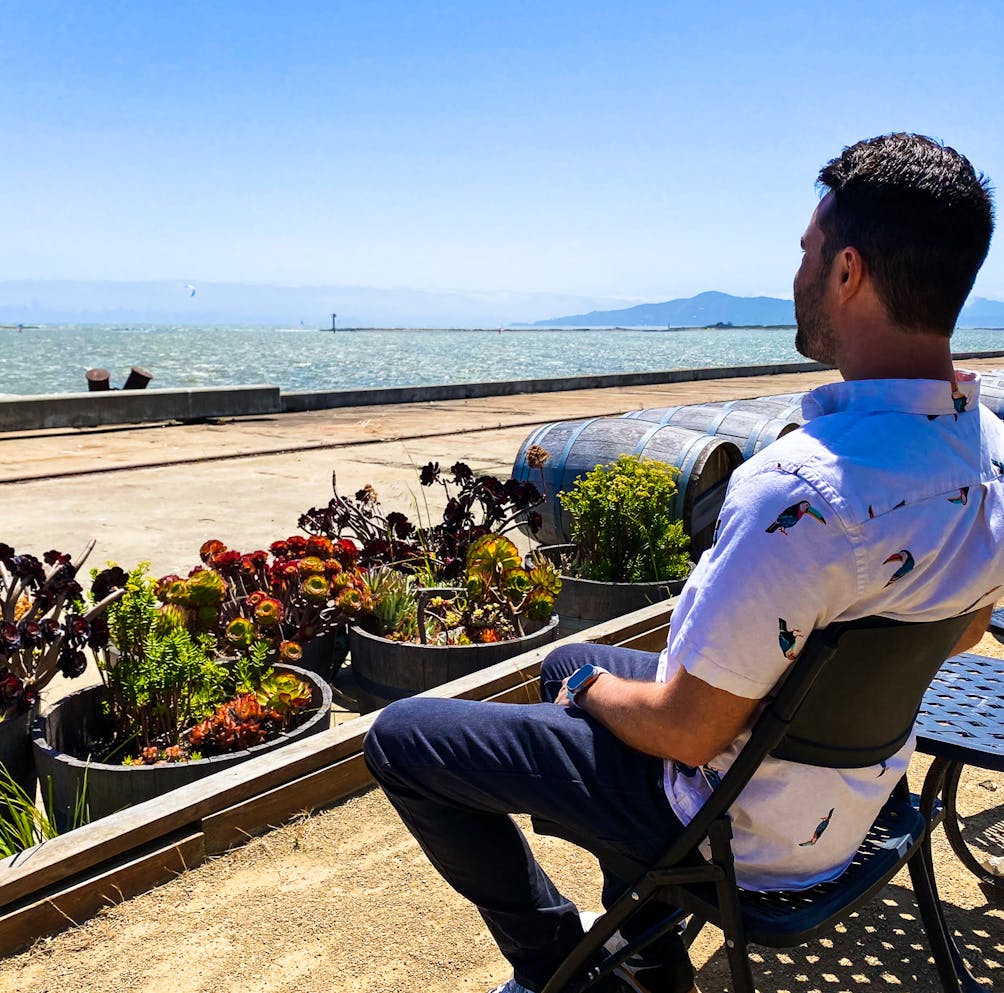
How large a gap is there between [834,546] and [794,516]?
0.25 feet

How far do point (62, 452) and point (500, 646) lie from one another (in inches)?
375

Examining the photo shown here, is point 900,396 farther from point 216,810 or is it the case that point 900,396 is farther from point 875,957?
point 216,810

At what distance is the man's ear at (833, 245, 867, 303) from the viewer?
169 centimetres

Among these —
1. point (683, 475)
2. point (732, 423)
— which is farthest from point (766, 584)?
point (732, 423)

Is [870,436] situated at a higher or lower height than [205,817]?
higher

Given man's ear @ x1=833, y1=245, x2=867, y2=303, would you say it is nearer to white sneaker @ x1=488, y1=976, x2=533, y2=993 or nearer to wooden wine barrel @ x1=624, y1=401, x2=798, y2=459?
white sneaker @ x1=488, y1=976, x2=533, y2=993

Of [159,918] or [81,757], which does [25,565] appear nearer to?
[81,757]

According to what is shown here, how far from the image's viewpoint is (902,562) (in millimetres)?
1613

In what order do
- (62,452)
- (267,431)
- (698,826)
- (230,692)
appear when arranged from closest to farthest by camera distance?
(698,826) → (230,692) → (62,452) → (267,431)

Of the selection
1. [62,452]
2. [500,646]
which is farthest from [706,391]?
[500,646]

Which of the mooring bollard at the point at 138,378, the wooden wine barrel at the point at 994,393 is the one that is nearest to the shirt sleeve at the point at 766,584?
the wooden wine barrel at the point at 994,393

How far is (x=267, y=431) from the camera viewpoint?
1455 centimetres

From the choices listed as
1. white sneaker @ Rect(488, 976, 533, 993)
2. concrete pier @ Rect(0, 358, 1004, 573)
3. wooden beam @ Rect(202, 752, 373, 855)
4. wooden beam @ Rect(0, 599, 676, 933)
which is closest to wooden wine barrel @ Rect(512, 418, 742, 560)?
concrete pier @ Rect(0, 358, 1004, 573)

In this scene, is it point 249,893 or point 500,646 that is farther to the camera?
point 500,646
